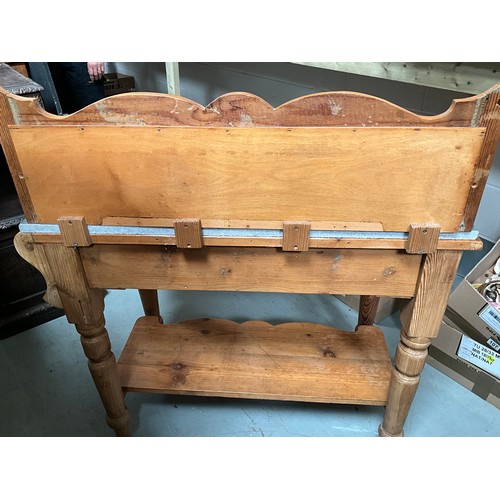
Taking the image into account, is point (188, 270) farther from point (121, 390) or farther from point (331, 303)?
point (331, 303)

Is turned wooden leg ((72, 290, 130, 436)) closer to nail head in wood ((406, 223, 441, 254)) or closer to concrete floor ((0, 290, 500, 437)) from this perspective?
concrete floor ((0, 290, 500, 437))

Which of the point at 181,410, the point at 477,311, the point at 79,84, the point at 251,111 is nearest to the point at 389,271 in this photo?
the point at 251,111

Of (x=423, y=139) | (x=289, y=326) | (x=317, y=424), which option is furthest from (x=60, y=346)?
(x=423, y=139)

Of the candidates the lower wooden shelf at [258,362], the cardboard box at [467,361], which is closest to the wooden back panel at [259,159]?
the lower wooden shelf at [258,362]

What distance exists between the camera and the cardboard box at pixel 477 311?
1375mm

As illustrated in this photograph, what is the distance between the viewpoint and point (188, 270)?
0.97 metres

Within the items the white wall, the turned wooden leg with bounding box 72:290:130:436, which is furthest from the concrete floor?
the white wall

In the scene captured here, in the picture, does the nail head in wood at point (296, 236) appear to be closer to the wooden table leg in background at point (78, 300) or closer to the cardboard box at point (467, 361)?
the wooden table leg in background at point (78, 300)

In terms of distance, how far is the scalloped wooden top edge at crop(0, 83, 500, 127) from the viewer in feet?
2.46

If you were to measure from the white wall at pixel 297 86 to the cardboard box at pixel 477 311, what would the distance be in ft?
0.86

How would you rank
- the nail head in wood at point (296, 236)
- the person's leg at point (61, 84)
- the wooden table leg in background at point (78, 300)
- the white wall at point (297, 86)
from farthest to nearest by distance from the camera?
the person's leg at point (61, 84) < the white wall at point (297, 86) < the wooden table leg in background at point (78, 300) < the nail head in wood at point (296, 236)

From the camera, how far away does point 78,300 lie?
3.39ft

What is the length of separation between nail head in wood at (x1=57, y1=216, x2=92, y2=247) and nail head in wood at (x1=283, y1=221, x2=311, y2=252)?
1.40ft

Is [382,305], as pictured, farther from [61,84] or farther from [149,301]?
[61,84]
